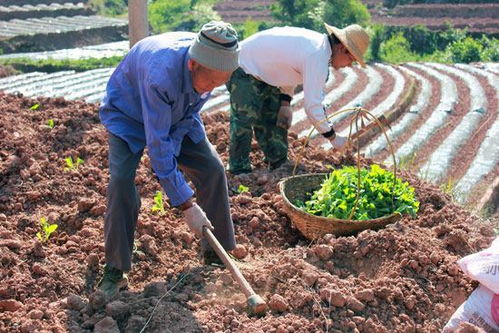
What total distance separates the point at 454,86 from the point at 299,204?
29.3 ft

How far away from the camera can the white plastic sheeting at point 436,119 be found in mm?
8102

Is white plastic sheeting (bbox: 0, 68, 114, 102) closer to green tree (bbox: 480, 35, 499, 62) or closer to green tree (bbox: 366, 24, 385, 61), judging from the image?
green tree (bbox: 366, 24, 385, 61)

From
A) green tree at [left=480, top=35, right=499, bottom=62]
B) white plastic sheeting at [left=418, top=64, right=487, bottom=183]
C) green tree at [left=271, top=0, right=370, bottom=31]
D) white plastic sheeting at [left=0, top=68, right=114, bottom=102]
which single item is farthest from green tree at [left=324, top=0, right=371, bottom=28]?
white plastic sheeting at [left=0, top=68, right=114, bottom=102]

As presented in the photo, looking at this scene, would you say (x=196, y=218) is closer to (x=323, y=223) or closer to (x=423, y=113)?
(x=323, y=223)

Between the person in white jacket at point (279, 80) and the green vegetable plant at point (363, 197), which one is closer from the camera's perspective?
the green vegetable plant at point (363, 197)

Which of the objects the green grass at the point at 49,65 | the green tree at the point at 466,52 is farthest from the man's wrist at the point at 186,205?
the green tree at the point at 466,52

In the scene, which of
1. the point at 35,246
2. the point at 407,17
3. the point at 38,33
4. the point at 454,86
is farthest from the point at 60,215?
the point at 407,17

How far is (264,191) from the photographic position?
16.0 feet

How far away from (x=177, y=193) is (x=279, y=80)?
190 cm

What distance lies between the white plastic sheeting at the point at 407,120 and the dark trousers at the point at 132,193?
11.8ft

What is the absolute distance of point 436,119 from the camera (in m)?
9.89

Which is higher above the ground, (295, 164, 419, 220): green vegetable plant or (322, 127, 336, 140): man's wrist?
(322, 127, 336, 140): man's wrist

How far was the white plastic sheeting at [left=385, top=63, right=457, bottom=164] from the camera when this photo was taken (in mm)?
8102

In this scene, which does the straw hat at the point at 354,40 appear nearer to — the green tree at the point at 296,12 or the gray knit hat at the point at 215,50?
the gray knit hat at the point at 215,50
